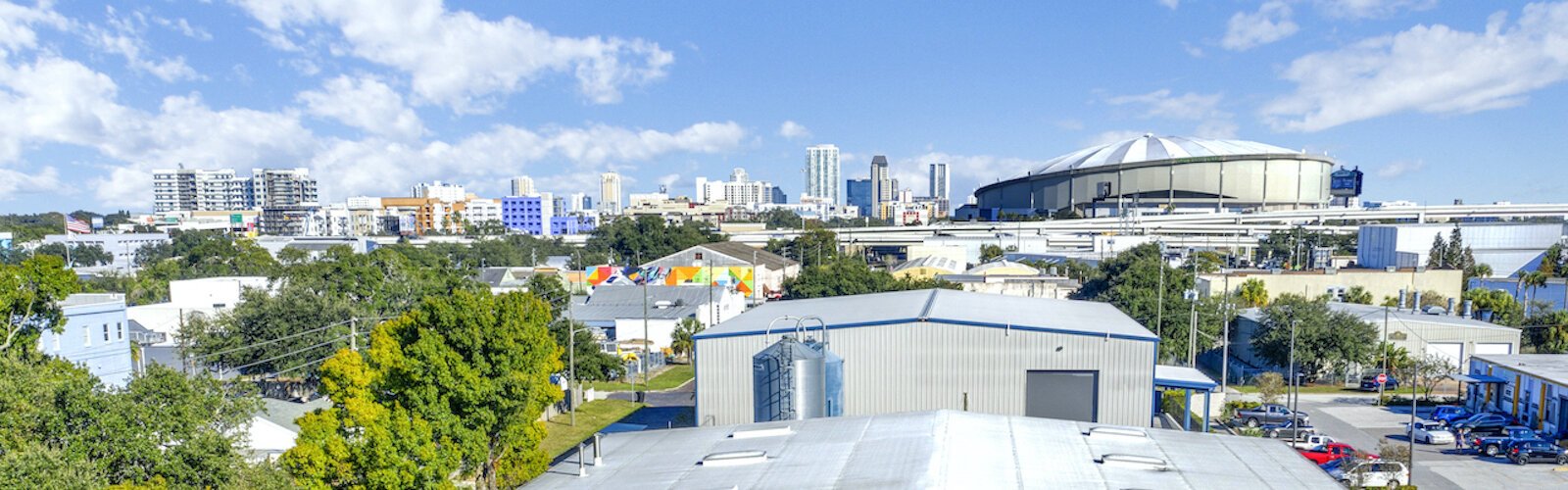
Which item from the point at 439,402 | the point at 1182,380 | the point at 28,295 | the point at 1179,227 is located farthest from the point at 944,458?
the point at 1179,227

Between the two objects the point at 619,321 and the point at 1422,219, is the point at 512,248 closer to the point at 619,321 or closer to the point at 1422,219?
the point at 619,321

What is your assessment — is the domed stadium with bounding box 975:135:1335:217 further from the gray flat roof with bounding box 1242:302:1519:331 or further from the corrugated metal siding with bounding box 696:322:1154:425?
the corrugated metal siding with bounding box 696:322:1154:425

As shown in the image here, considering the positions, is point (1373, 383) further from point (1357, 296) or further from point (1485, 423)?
point (1357, 296)

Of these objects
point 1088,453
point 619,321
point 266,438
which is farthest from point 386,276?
point 1088,453

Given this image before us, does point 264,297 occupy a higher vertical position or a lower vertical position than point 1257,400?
higher

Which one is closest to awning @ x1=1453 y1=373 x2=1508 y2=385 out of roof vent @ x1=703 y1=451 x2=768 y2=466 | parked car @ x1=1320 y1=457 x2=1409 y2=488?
parked car @ x1=1320 y1=457 x2=1409 y2=488

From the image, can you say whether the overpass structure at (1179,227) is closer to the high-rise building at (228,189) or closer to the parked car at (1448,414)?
the parked car at (1448,414)
